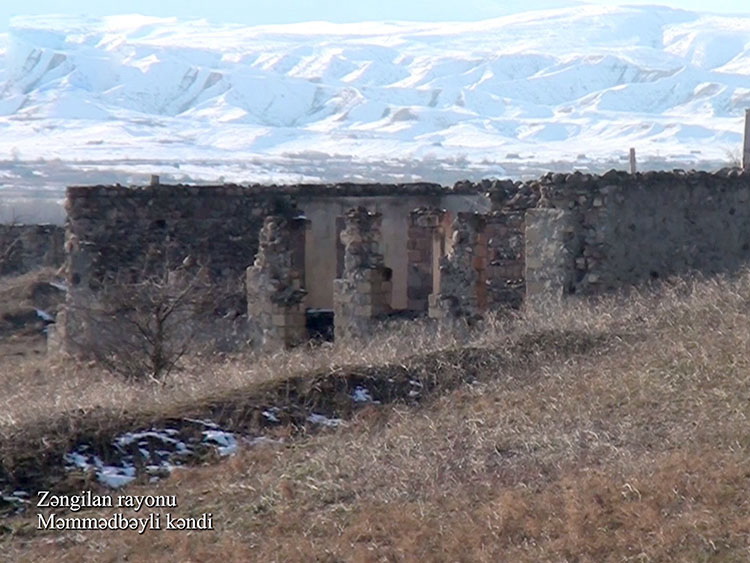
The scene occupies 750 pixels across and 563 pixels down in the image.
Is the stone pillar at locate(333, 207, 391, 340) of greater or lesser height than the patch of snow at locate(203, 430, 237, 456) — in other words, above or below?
above

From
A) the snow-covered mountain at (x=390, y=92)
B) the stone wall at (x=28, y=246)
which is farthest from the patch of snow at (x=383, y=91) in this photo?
the stone wall at (x=28, y=246)

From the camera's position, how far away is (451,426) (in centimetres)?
965

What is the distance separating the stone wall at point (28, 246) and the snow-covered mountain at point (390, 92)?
48182mm

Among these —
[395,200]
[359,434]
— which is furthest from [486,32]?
[359,434]

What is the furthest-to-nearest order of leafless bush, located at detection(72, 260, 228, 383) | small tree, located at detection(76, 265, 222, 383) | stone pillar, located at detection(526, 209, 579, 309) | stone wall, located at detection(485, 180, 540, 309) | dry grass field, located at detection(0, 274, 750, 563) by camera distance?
1. stone wall, located at detection(485, 180, 540, 309)
2. leafless bush, located at detection(72, 260, 228, 383)
3. small tree, located at detection(76, 265, 222, 383)
4. stone pillar, located at detection(526, 209, 579, 309)
5. dry grass field, located at detection(0, 274, 750, 563)

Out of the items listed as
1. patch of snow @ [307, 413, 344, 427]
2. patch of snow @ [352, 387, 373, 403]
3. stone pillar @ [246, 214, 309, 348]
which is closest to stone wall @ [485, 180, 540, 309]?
stone pillar @ [246, 214, 309, 348]

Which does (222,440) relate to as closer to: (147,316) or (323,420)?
(323,420)

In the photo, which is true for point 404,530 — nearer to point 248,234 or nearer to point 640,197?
point 640,197

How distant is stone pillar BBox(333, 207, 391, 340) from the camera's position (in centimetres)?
1609

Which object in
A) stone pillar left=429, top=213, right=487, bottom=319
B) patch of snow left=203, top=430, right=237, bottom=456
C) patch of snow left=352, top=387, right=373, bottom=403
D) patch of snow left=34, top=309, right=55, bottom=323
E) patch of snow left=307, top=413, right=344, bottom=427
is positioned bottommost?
patch of snow left=34, top=309, right=55, bottom=323

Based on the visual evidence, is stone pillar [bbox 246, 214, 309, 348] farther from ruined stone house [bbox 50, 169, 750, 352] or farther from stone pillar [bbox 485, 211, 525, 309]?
stone pillar [bbox 485, 211, 525, 309]

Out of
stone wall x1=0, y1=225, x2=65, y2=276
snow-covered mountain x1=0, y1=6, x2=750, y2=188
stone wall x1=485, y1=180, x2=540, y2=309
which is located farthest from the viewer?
snow-covered mountain x1=0, y1=6, x2=750, y2=188

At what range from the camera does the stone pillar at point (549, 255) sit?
591 inches

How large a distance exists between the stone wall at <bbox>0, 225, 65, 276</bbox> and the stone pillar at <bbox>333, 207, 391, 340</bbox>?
13305 mm
